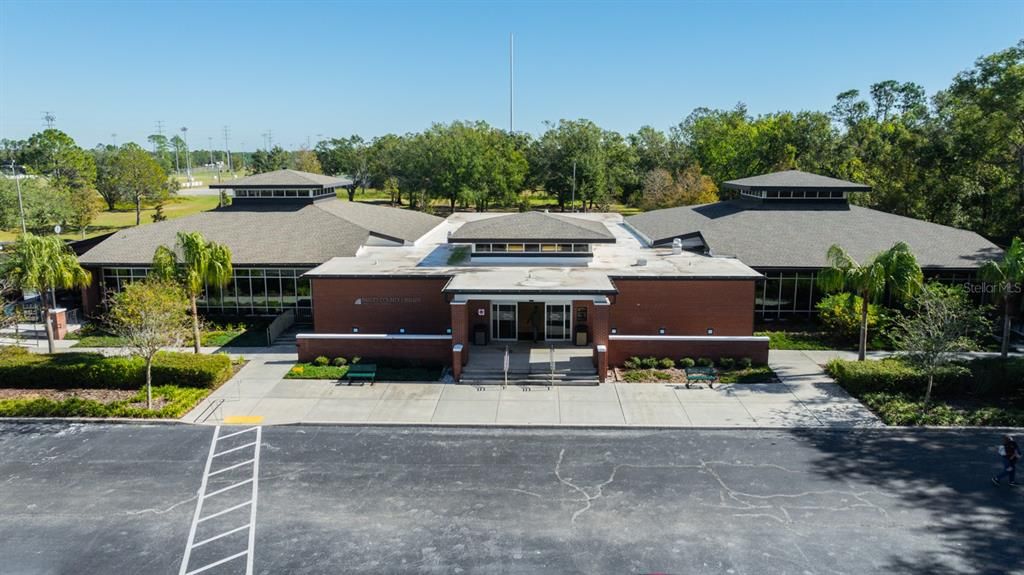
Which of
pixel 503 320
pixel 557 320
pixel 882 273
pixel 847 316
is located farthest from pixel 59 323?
pixel 847 316

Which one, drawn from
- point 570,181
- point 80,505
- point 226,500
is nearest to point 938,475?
point 226,500

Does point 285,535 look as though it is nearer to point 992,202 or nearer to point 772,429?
point 772,429

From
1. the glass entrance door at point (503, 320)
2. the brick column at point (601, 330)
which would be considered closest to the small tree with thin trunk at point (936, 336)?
the brick column at point (601, 330)

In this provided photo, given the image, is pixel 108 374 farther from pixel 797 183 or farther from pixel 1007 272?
pixel 797 183

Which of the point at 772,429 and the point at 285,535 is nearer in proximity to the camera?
the point at 285,535

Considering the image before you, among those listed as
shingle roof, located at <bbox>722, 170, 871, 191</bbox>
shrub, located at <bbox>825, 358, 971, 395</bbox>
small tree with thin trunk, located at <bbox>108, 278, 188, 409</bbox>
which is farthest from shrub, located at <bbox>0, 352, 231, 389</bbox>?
shingle roof, located at <bbox>722, 170, 871, 191</bbox>

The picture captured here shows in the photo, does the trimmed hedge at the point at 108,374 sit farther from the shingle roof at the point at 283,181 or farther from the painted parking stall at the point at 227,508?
the shingle roof at the point at 283,181

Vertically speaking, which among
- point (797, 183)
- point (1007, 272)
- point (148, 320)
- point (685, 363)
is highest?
point (797, 183)

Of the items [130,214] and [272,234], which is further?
[130,214]
